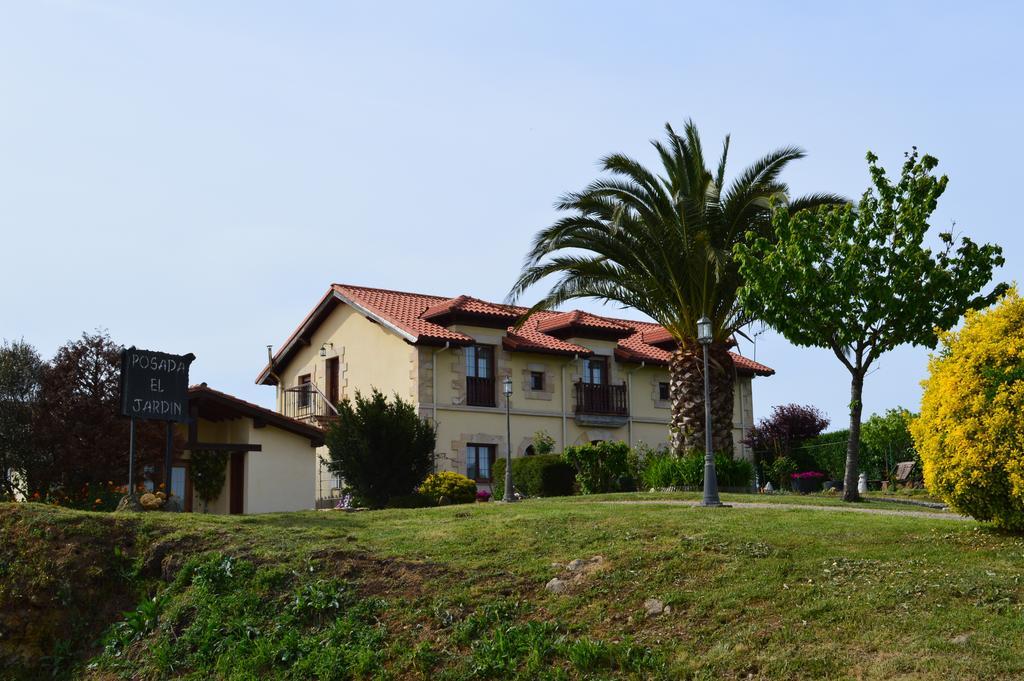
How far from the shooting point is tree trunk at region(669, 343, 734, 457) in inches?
1030

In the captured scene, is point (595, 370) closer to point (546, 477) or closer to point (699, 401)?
point (546, 477)

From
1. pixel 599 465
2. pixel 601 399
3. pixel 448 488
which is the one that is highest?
pixel 601 399

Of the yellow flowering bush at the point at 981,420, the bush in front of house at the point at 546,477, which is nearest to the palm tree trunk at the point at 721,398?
the bush in front of house at the point at 546,477

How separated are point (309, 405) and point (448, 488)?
14635 mm

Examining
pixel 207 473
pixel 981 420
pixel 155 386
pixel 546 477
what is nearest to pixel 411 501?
pixel 546 477

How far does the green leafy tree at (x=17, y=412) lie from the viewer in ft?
81.1

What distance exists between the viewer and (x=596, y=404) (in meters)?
38.9

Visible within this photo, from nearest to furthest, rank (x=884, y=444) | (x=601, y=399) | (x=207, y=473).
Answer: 1. (x=207, y=473)
2. (x=884, y=444)
3. (x=601, y=399)

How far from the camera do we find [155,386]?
18.8 metres

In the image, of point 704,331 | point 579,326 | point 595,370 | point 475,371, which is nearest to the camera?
point 704,331

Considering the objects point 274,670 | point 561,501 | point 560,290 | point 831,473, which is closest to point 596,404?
point 831,473

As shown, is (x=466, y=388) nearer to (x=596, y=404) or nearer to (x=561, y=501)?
(x=596, y=404)

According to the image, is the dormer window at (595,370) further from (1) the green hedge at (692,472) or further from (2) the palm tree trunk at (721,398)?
(2) the palm tree trunk at (721,398)

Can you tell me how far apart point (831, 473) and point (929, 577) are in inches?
1033
